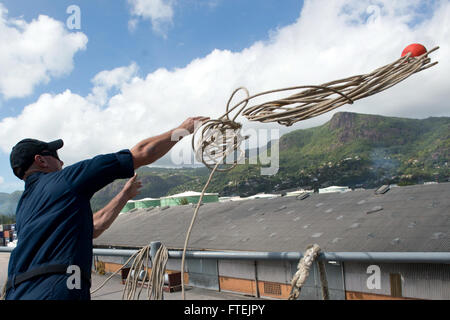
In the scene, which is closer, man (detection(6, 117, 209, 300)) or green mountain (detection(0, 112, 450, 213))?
man (detection(6, 117, 209, 300))

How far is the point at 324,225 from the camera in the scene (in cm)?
1402

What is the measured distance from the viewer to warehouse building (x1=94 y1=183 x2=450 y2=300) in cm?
941

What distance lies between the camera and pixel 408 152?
11375cm

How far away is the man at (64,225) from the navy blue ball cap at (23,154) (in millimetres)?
172

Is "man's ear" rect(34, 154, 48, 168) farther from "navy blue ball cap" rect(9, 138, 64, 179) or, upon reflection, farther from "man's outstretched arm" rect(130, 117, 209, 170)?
"man's outstretched arm" rect(130, 117, 209, 170)

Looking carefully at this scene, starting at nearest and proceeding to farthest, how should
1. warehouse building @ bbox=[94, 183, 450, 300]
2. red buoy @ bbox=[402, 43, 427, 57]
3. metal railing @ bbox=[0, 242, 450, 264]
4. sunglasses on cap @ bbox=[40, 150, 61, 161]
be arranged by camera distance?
metal railing @ bbox=[0, 242, 450, 264] → red buoy @ bbox=[402, 43, 427, 57] → sunglasses on cap @ bbox=[40, 150, 61, 161] → warehouse building @ bbox=[94, 183, 450, 300]

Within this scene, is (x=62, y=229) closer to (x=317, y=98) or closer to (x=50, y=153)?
(x=50, y=153)

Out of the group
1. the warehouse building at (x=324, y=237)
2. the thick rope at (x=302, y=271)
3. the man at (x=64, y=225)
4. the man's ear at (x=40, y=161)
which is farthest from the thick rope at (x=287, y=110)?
→ the warehouse building at (x=324, y=237)

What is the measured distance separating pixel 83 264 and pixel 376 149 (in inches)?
5027

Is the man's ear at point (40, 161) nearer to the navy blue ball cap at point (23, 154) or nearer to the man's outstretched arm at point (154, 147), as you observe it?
the navy blue ball cap at point (23, 154)

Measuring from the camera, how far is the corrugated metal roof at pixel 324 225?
1129 cm

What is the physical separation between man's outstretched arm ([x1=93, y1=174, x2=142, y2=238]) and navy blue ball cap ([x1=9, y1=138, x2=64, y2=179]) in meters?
0.66

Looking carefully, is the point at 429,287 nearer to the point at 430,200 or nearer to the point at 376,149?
the point at 430,200

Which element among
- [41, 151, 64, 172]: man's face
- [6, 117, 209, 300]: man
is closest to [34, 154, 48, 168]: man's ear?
[41, 151, 64, 172]: man's face
